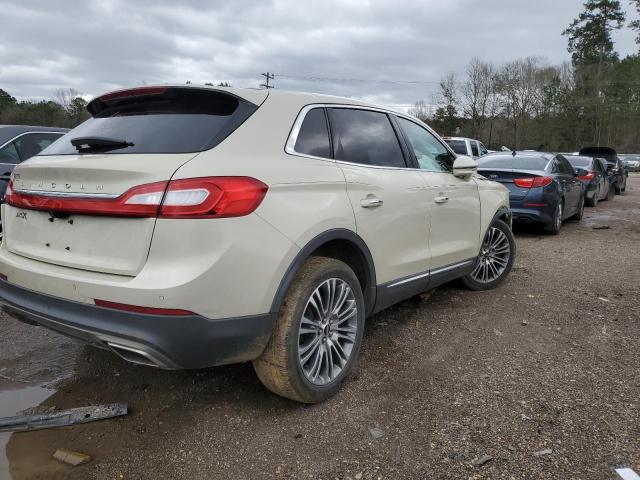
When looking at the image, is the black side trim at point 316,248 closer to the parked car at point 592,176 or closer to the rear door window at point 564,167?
the rear door window at point 564,167

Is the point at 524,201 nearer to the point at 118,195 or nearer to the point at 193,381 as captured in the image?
the point at 193,381

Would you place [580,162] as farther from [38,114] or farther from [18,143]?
[38,114]

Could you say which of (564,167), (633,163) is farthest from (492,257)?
(633,163)

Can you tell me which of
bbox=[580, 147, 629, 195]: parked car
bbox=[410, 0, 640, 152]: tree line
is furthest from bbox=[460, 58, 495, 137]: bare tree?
bbox=[580, 147, 629, 195]: parked car

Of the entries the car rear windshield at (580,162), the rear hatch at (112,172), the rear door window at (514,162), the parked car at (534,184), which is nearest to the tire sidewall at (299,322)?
the rear hatch at (112,172)

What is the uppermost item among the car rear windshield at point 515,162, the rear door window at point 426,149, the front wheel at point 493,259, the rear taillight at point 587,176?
the rear door window at point 426,149

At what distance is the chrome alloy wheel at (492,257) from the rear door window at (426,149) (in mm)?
1020

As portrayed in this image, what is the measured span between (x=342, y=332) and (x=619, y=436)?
59.9 inches

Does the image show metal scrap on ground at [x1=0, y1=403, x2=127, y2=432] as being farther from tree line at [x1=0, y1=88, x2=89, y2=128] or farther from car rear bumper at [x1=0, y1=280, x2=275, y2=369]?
tree line at [x1=0, y1=88, x2=89, y2=128]

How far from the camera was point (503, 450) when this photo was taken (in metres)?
2.39

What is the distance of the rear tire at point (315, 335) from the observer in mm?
2488

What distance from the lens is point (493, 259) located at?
503 centimetres

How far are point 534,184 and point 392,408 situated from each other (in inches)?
250

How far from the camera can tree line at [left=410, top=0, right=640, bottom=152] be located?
50.0 metres
